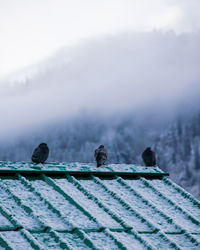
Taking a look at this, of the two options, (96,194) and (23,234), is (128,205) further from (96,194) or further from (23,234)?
(23,234)

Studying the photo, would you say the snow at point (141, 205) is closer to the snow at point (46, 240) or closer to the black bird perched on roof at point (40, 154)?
the black bird perched on roof at point (40, 154)

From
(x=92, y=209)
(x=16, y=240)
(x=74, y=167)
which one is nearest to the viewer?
(x=16, y=240)

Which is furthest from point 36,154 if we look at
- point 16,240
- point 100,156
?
point 16,240

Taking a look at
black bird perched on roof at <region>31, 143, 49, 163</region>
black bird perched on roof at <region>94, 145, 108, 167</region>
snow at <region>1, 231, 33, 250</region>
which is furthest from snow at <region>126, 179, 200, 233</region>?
snow at <region>1, 231, 33, 250</region>

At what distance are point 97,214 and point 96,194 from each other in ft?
4.46

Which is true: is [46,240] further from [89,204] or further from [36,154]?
[36,154]

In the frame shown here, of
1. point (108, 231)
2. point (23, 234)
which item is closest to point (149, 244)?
point (108, 231)

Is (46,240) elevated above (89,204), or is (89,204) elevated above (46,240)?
(89,204)

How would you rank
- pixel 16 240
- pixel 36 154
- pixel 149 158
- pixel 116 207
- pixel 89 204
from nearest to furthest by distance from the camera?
pixel 16 240 → pixel 89 204 → pixel 116 207 → pixel 36 154 → pixel 149 158

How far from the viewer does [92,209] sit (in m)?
14.2

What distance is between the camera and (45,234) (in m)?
12.2

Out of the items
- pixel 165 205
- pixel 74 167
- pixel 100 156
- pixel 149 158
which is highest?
pixel 100 156

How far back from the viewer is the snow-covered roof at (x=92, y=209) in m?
12.3

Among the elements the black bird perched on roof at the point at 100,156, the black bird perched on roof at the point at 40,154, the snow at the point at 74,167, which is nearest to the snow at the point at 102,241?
the snow at the point at 74,167
